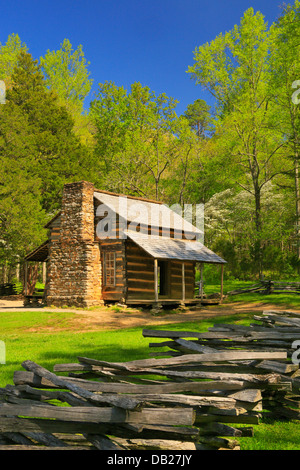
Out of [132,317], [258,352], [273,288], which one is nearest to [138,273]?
[132,317]

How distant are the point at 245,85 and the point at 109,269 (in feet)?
83.5

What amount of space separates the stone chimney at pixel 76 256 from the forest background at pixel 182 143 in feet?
27.0

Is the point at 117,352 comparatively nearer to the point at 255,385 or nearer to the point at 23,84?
the point at 255,385

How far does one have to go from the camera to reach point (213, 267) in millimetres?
40219

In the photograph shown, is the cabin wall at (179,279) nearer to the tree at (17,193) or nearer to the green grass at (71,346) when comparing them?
the green grass at (71,346)

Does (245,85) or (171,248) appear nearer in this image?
(171,248)

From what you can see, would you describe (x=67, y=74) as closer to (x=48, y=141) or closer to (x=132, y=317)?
(x=48, y=141)

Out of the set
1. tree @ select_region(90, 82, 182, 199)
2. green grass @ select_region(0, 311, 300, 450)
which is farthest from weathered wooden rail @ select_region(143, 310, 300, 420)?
tree @ select_region(90, 82, 182, 199)

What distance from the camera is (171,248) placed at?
26.1 meters

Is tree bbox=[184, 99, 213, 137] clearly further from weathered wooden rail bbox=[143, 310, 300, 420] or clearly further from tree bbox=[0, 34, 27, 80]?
weathered wooden rail bbox=[143, 310, 300, 420]

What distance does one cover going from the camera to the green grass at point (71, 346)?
5770mm

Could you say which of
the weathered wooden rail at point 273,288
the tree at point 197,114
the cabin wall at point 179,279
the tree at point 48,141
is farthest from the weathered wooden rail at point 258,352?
the tree at point 197,114

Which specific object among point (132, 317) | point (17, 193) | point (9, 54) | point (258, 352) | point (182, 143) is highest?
point (9, 54)
